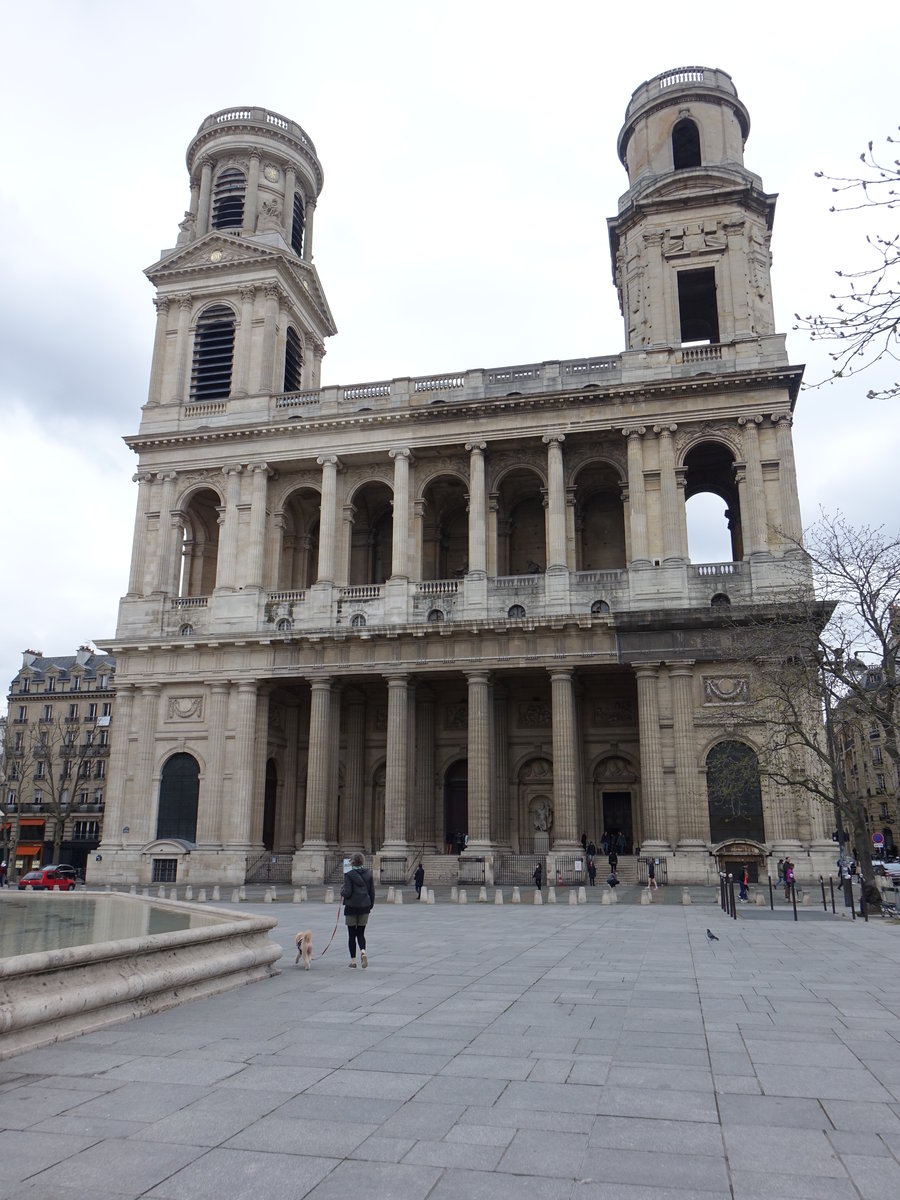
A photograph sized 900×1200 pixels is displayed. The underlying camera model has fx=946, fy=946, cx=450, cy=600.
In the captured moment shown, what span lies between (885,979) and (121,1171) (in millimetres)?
10973

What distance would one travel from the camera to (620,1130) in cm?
604

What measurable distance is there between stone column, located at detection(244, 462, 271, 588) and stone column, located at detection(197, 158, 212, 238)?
15271mm

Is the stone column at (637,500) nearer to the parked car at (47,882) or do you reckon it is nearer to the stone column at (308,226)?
the stone column at (308,226)

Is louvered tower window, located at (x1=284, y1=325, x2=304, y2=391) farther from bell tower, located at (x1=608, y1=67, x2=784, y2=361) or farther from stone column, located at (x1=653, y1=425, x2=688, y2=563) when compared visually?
stone column, located at (x1=653, y1=425, x2=688, y2=563)

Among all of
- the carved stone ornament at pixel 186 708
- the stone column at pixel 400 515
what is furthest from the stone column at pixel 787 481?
the carved stone ornament at pixel 186 708

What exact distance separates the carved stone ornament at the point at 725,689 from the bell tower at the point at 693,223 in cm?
1397

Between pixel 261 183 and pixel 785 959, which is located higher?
pixel 261 183

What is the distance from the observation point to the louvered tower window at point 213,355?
48.2 metres

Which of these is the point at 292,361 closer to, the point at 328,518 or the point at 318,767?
the point at 328,518

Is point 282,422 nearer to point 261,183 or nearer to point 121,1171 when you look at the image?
point 261,183

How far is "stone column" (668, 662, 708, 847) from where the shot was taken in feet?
118

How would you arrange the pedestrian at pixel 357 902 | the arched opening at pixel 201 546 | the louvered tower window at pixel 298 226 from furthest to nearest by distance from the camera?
the louvered tower window at pixel 298 226
the arched opening at pixel 201 546
the pedestrian at pixel 357 902

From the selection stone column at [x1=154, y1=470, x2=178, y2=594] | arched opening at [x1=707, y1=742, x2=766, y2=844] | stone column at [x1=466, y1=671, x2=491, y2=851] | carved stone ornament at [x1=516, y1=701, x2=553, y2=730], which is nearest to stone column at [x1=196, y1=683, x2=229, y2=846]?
stone column at [x1=154, y1=470, x2=178, y2=594]

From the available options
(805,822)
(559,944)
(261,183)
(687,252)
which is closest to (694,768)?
(805,822)
